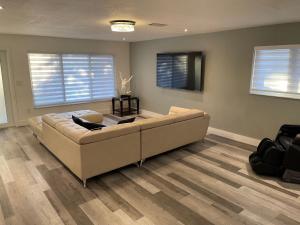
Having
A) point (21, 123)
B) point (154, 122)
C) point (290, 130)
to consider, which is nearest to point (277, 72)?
point (290, 130)

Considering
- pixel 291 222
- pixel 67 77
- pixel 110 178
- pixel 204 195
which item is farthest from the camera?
pixel 67 77

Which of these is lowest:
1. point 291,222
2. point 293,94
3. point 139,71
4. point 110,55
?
point 291,222

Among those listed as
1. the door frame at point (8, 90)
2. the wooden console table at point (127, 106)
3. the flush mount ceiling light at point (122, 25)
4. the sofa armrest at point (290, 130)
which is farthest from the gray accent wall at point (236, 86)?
the door frame at point (8, 90)

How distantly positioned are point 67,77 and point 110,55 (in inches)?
63.7

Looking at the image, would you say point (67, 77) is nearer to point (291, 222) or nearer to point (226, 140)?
point (226, 140)

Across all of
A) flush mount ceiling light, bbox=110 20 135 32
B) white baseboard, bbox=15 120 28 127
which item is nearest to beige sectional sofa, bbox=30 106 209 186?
flush mount ceiling light, bbox=110 20 135 32

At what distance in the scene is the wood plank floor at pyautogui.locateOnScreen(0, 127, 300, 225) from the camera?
247cm

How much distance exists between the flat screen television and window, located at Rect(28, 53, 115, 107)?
1.91 meters

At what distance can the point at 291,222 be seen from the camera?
7.89ft

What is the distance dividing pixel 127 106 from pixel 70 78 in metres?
2.15

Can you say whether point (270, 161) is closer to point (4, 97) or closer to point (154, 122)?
point (154, 122)

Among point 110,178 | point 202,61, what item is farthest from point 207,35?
point 110,178

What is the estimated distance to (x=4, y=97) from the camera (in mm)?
5613

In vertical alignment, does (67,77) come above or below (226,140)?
above
